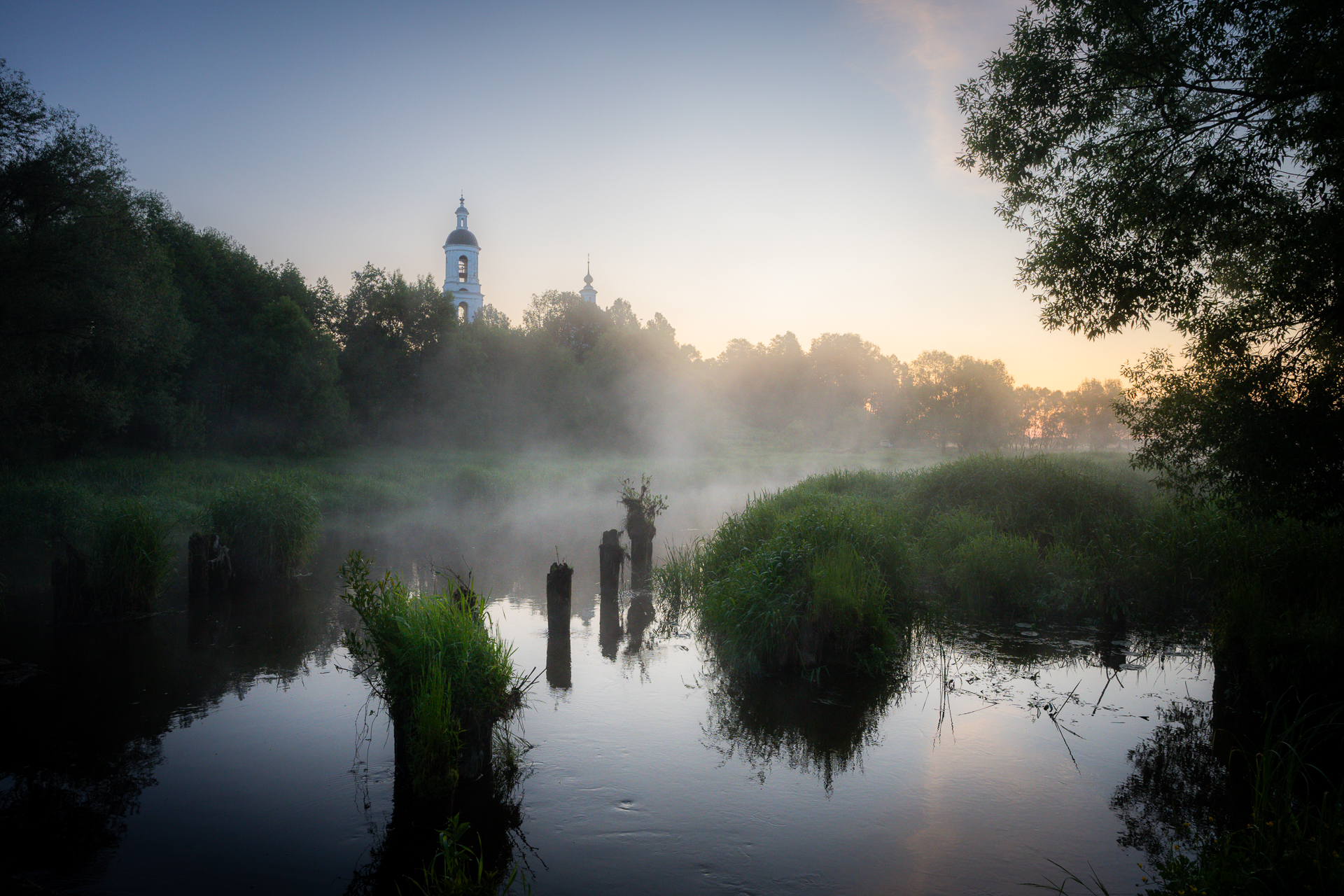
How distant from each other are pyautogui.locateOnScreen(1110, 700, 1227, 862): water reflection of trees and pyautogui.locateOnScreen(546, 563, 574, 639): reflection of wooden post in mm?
6453

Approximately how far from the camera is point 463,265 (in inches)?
2788

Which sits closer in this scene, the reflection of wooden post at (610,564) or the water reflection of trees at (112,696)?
the water reflection of trees at (112,696)

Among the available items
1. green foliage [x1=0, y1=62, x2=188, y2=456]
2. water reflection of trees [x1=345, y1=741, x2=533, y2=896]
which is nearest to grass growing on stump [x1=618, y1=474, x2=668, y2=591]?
water reflection of trees [x1=345, y1=741, x2=533, y2=896]

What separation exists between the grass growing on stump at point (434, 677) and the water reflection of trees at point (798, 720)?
248 cm

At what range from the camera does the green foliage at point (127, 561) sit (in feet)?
38.8

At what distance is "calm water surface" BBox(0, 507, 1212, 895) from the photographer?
529 cm

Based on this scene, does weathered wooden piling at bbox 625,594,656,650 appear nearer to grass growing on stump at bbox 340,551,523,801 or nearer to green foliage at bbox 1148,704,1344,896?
grass growing on stump at bbox 340,551,523,801

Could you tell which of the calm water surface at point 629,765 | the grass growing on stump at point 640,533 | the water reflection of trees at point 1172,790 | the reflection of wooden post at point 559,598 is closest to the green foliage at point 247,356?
the calm water surface at point 629,765

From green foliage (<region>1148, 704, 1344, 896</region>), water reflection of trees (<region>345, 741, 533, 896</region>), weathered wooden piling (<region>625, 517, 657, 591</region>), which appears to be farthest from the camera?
weathered wooden piling (<region>625, 517, 657, 591</region>)

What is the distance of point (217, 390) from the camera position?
32.8 meters

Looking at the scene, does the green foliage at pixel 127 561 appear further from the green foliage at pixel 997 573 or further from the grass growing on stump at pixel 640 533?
the green foliage at pixel 997 573

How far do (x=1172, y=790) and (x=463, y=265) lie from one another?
236 feet

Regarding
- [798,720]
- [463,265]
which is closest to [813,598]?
[798,720]

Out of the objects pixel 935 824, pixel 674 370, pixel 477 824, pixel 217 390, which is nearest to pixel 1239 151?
pixel 935 824
